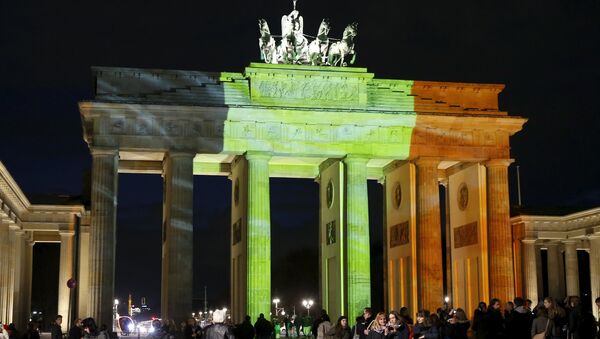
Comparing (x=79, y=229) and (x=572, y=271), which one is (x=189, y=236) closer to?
(x=79, y=229)

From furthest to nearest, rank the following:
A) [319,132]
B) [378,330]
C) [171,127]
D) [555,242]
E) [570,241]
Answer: [555,242] < [570,241] < [319,132] < [171,127] < [378,330]

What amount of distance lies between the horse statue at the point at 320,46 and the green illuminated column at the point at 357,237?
19.9ft

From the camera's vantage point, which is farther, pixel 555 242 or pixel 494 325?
pixel 555 242

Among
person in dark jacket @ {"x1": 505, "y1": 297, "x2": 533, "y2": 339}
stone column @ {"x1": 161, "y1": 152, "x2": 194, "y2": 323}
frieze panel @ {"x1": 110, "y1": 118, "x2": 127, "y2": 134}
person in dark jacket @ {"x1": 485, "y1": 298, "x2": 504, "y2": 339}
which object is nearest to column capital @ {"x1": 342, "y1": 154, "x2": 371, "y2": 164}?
stone column @ {"x1": 161, "y1": 152, "x2": 194, "y2": 323}

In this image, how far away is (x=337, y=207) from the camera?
184 feet

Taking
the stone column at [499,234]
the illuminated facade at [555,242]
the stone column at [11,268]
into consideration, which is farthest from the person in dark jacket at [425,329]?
the illuminated facade at [555,242]

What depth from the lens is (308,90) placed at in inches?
2125

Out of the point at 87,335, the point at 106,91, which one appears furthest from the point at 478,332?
the point at 106,91

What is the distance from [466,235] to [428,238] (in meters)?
4.37

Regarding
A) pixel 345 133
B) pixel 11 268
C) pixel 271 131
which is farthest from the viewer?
pixel 11 268

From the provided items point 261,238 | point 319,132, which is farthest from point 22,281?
point 319,132

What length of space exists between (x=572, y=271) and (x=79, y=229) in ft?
105

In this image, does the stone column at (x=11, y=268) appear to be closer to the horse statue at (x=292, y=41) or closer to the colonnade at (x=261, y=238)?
the colonnade at (x=261, y=238)

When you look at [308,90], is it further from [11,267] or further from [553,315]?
[553,315]
